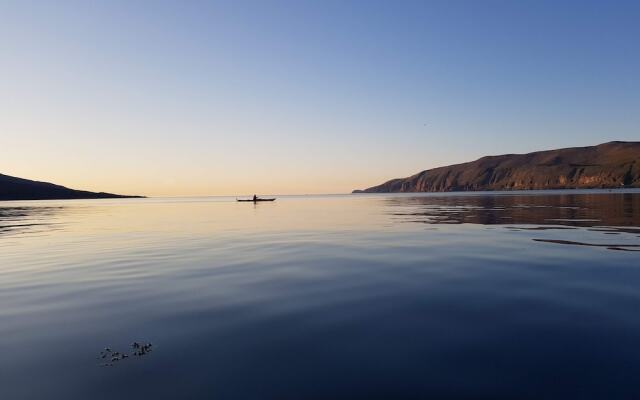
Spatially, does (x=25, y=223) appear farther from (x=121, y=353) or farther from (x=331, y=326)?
(x=331, y=326)

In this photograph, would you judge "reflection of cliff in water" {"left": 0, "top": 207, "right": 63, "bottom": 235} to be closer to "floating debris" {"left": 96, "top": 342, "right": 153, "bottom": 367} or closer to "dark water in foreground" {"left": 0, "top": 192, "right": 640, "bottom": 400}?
"dark water in foreground" {"left": 0, "top": 192, "right": 640, "bottom": 400}

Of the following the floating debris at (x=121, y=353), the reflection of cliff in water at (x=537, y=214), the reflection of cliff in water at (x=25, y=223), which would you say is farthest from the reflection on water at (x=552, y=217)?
the reflection of cliff in water at (x=25, y=223)

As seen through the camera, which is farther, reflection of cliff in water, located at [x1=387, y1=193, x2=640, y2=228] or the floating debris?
reflection of cliff in water, located at [x1=387, y1=193, x2=640, y2=228]

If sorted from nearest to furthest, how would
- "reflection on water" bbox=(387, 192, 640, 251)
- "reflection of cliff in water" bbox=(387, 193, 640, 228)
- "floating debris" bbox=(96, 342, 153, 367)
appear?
"floating debris" bbox=(96, 342, 153, 367)
"reflection on water" bbox=(387, 192, 640, 251)
"reflection of cliff in water" bbox=(387, 193, 640, 228)

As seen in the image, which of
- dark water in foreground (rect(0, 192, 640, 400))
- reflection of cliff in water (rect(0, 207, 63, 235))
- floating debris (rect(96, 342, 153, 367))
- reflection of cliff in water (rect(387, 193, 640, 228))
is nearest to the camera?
dark water in foreground (rect(0, 192, 640, 400))

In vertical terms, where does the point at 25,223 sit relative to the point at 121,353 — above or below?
above

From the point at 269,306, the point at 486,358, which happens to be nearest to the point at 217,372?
the point at 269,306

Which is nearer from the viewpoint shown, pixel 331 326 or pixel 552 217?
pixel 331 326

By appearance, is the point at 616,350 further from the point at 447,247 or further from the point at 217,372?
the point at 447,247

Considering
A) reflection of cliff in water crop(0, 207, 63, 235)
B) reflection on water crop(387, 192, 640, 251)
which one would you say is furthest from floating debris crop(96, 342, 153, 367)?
reflection of cliff in water crop(0, 207, 63, 235)

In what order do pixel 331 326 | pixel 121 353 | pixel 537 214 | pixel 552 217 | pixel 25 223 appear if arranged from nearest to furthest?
1. pixel 121 353
2. pixel 331 326
3. pixel 552 217
4. pixel 537 214
5. pixel 25 223

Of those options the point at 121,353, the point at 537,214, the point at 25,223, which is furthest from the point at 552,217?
the point at 25,223

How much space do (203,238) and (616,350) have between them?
2828cm

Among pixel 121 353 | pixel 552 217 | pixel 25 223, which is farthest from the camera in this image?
pixel 25 223
